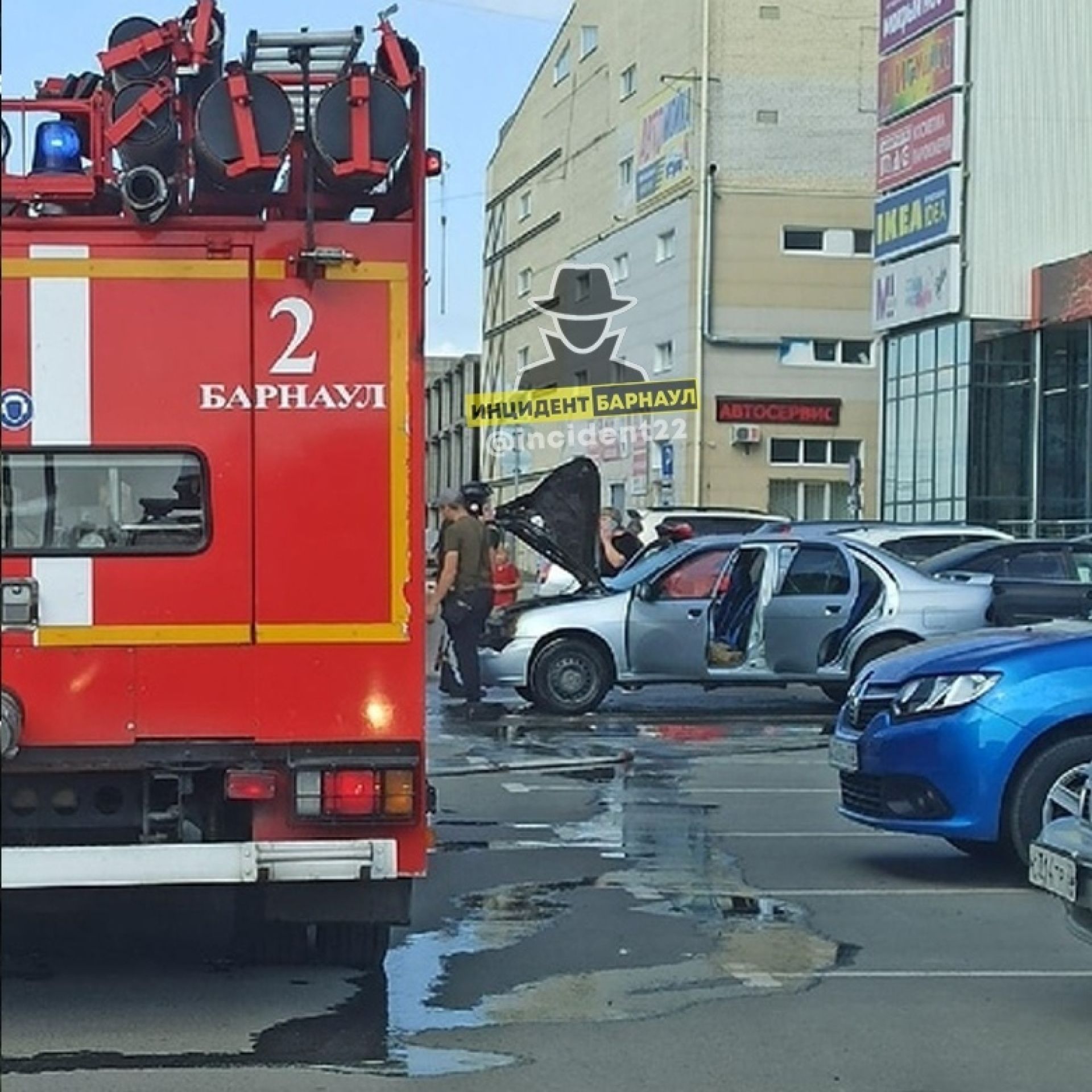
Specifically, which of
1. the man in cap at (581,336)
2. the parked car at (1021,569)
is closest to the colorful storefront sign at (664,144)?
the man in cap at (581,336)

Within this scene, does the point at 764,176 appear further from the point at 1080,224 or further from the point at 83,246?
the point at 83,246

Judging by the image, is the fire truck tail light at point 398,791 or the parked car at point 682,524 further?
the parked car at point 682,524

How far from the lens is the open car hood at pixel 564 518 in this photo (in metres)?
19.9

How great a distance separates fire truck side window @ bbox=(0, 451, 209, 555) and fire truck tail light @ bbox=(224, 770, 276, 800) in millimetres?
714

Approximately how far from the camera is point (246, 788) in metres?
6.70

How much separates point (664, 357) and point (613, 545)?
35.9 metres

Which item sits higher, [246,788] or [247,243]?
[247,243]

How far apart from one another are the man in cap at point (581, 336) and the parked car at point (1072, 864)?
169ft

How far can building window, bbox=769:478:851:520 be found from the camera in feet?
186

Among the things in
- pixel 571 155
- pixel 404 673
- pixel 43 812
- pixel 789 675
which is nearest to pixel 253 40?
pixel 404 673

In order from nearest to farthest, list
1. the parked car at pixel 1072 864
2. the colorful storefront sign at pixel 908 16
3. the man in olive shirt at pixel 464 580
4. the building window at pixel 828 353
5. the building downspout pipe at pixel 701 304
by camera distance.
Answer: the parked car at pixel 1072 864, the man in olive shirt at pixel 464 580, the colorful storefront sign at pixel 908 16, the building downspout pipe at pixel 701 304, the building window at pixel 828 353

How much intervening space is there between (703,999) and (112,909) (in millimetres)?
2837

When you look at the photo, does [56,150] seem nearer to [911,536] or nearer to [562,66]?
[911,536]

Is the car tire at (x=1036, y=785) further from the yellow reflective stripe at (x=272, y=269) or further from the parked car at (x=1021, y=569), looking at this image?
the parked car at (x=1021, y=569)
